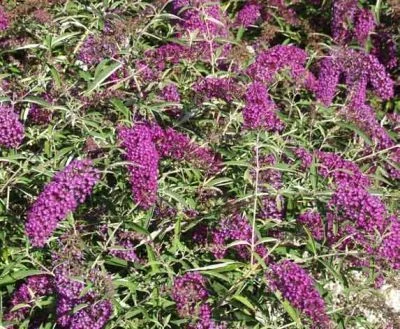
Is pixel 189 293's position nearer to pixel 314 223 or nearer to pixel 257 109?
pixel 314 223

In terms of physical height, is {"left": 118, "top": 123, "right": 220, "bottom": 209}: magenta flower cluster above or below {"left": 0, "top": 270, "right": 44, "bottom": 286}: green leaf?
above

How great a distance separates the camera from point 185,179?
12.1 feet

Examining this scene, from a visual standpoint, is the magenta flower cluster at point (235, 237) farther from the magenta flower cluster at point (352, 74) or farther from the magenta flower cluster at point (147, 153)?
the magenta flower cluster at point (352, 74)

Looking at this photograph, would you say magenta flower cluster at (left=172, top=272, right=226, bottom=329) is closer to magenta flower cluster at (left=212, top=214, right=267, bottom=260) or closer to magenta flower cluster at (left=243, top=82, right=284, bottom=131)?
magenta flower cluster at (left=212, top=214, right=267, bottom=260)

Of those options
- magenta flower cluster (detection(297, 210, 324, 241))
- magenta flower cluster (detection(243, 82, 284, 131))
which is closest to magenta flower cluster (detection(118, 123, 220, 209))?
magenta flower cluster (detection(243, 82, 284, 131))

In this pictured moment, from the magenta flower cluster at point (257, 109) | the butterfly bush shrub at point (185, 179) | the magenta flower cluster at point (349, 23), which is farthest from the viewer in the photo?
the magenta flower cluster at point (349, 23)

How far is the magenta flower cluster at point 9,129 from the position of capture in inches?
129

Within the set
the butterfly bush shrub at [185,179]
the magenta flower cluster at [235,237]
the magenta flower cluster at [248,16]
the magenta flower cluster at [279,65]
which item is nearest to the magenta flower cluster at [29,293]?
the butterfly bush shrub at [185,179]

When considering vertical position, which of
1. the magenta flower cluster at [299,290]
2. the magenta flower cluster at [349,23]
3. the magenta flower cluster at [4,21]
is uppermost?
the magenta flower cluster at [349,23]

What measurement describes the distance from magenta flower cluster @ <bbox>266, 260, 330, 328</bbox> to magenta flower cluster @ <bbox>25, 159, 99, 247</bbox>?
31.7 inches

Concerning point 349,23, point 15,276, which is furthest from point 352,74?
point 15,276

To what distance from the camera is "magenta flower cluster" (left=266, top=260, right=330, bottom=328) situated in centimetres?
276

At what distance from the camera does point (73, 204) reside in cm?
293

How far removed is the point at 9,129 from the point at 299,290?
142 centimetres
